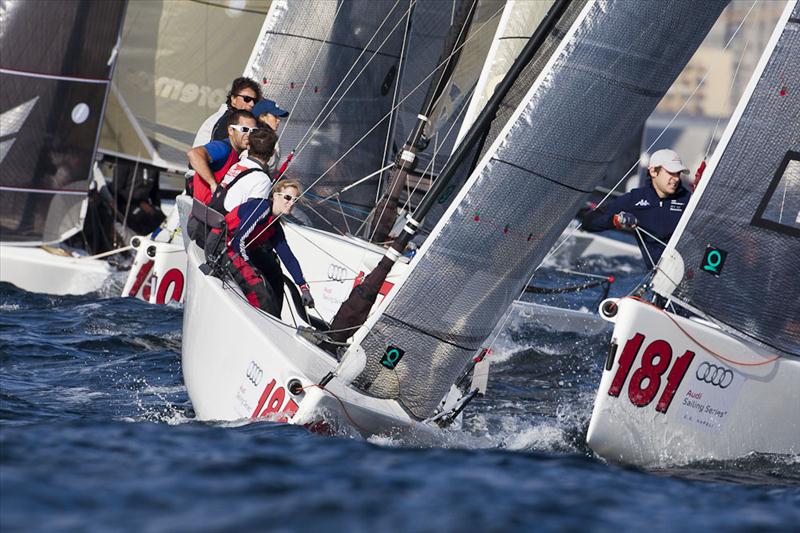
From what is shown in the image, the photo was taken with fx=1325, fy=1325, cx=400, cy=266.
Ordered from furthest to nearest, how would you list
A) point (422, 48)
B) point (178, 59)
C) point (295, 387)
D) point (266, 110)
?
point (178, 59)
point (422, 48)
point (266, 110)
point (295, 387)

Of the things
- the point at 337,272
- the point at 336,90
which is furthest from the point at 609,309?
the point at 336,90

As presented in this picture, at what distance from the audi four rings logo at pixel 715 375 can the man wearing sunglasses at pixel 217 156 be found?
2.26 metres

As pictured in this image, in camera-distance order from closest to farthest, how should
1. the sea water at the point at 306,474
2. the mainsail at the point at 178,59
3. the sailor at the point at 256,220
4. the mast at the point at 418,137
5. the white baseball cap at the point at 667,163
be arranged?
the sea water at the point at 306,474 < the sailor at the point at 256,220 < the white baseball cap at the point at 667,163 < the mast at the point at 418,137 < the mainsail at the point at 178,59

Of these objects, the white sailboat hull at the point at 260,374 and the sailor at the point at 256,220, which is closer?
the white sailboat hull at the point at 260,374

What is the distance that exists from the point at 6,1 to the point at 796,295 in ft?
20.3

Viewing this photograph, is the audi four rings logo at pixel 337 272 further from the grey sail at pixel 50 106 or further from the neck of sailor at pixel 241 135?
the grey sail at pixel 50 106

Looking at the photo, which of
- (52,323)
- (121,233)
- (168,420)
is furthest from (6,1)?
(168,420)

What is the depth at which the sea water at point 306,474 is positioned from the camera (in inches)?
120

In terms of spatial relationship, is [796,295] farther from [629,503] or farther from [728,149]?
[629,503]

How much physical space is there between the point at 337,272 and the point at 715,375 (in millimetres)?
2815

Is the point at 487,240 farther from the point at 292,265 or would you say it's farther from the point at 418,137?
the point at 418,137

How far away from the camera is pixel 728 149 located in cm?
505

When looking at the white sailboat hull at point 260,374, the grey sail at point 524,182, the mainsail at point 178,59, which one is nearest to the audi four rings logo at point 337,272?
the white sailboat hull at point 260,374

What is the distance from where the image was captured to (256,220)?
543cm
